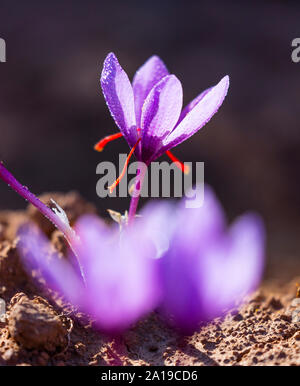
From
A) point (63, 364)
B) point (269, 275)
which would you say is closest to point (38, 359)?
point (63, 364)

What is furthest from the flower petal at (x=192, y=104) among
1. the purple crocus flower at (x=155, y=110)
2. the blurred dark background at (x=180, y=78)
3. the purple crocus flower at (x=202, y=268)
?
the blurred dark background at (x=180, y=78)

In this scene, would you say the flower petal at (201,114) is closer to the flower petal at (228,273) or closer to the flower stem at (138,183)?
the flower stem at (138,183)

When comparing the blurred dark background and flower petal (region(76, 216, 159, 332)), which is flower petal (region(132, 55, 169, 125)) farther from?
the blurred dark background

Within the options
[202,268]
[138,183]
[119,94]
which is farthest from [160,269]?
[119,94]

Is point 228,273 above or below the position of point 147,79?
below

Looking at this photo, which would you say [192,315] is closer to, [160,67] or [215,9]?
[160,67]

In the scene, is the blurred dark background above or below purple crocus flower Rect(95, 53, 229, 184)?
above

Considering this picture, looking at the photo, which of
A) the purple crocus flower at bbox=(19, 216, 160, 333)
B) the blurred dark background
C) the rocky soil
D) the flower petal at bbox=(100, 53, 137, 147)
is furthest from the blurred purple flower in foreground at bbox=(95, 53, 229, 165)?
the blurred dark background

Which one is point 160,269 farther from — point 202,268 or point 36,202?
point 36,202
